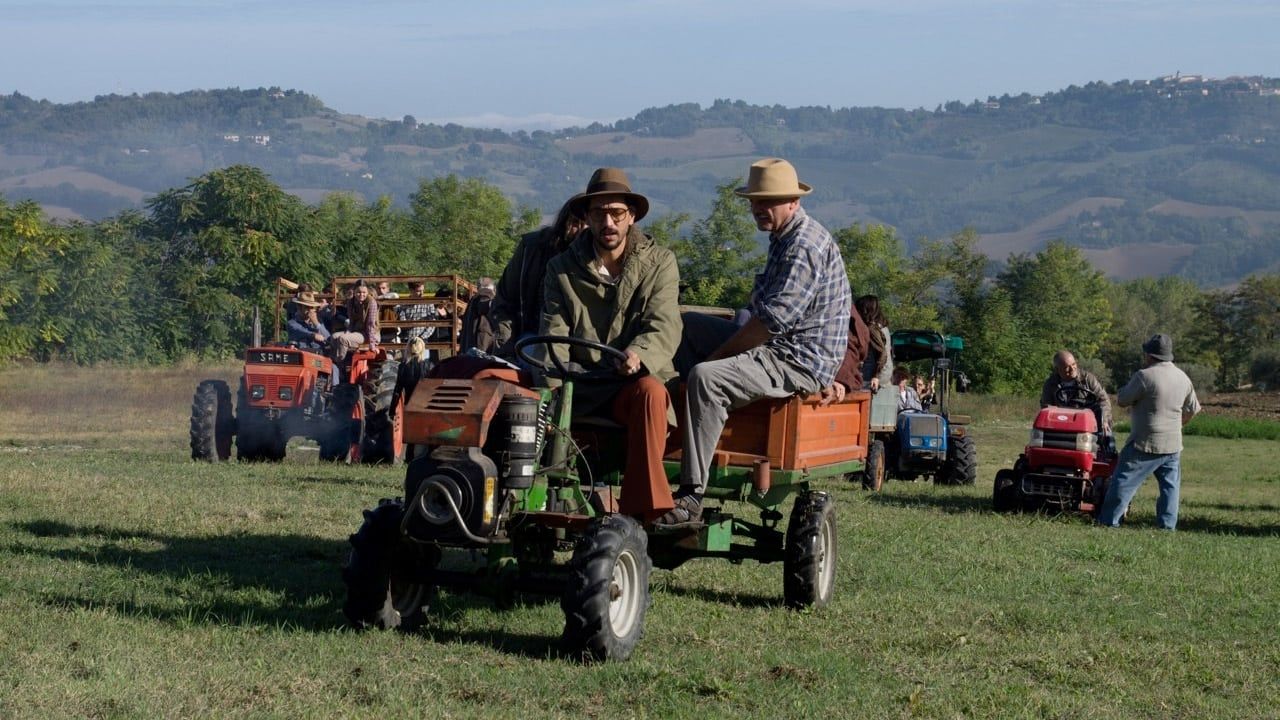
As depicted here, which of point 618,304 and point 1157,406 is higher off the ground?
point 618,304

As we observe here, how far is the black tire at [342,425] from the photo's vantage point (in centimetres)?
1889

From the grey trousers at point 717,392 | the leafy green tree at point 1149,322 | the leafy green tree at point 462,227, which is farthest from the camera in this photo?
the leafy green tree at point 1149,322

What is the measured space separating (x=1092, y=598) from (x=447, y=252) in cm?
7580

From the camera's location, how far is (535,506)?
7.52 m

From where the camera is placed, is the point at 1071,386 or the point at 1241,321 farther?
the point at 1241,321

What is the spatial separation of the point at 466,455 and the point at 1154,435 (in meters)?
9.63

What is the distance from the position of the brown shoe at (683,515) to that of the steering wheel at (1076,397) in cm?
931

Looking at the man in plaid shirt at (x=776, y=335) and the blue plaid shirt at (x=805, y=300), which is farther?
the blue plaid shirt at (x=805, y=300)

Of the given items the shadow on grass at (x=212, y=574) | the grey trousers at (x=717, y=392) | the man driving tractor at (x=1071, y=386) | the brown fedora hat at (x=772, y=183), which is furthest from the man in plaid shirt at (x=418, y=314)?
the grey trousers at (x=717, y=392)

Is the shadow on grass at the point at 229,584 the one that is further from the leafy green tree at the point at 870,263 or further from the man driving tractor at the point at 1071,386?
the leafy green tree at the point at 870,263

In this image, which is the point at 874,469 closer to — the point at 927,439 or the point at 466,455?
the point at 927,439

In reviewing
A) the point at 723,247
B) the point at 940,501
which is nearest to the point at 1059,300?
the point at 723,247

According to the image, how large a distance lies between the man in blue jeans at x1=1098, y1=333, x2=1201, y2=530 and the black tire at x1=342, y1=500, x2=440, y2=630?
30.3 ft

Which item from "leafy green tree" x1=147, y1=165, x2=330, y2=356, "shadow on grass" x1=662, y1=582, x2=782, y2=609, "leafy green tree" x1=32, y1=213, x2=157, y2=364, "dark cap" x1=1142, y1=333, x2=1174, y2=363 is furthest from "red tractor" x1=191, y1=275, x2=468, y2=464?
"leafy green tree" x1=147, y1=165, x2=330, y2=356
